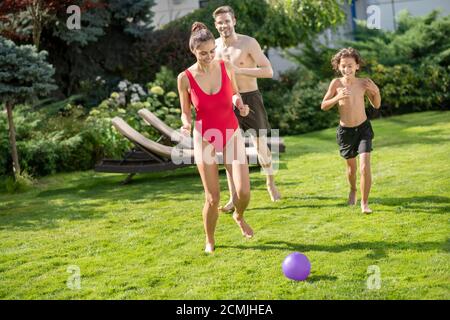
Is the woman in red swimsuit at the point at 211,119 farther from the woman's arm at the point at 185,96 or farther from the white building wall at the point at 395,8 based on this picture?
the white building wall at the point at 395,8

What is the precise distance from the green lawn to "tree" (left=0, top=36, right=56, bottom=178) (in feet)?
4.74

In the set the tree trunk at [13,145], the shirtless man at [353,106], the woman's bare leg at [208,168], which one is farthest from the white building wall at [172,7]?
the woman's bare leg at [208,168]

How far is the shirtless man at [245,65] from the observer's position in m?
7.15

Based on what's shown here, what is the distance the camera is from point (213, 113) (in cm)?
583

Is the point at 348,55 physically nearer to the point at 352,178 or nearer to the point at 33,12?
the point at 352,178

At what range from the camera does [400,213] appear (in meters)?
6.85

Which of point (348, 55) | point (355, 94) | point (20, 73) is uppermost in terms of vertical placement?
point (20, 73)

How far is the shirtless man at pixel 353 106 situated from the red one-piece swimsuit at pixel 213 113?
4.98ft

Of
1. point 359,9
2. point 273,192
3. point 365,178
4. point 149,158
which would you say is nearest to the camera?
point 365,178

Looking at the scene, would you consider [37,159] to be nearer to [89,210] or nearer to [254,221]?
[89,210]

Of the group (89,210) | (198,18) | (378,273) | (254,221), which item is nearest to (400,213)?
(254,221)

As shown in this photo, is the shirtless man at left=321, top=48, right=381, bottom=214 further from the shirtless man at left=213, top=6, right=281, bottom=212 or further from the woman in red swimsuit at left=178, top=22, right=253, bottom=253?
the woman in red swimsuit at left=178, top=22, right=253, bottom=253

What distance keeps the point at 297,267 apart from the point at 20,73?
663cm

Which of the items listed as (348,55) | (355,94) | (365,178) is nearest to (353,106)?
(355,94)
